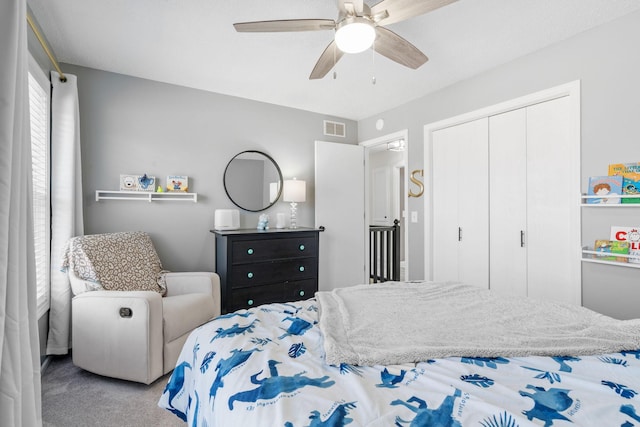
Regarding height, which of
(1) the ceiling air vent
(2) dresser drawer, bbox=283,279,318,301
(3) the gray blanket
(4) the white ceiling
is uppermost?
(4) the white ceiling

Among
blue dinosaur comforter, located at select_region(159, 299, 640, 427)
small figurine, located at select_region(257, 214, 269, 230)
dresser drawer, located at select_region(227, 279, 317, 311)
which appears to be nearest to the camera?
blue dinosaur comforter, located at select_region(159, 299, 640, 427)

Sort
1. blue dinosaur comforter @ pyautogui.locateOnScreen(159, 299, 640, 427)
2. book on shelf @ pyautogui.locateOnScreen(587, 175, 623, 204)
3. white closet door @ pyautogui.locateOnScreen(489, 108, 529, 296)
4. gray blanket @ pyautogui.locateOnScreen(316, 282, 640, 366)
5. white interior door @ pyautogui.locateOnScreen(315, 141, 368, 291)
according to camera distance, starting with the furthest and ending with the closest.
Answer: white interior door @ pyautogui.locateOnScreen(315, 141, 368, 291), white closet door @ pyautogui.locateOnScreen(489, 108, 529, 296), book on shelf @ pyautogui.locateOnScreen(587, 175, 623, 204), gray blanket @ pyautogui.locateOnScreen(316, 282, 640, 366), blue dinosaur comforter @ pyautogui.locateOnScreen(159, 299, 640, 427)

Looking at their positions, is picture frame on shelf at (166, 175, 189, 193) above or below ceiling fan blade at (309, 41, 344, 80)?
below

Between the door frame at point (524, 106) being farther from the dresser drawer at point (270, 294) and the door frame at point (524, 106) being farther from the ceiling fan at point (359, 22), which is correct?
the ceiling fan at point (359, 22)

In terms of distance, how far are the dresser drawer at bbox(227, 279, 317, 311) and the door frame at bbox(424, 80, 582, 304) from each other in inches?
50.6

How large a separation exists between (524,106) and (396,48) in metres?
1.42

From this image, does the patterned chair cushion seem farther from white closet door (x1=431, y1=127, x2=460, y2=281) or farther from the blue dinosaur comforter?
white closet door (x1=431, y1=127, x2=460, y2=281)

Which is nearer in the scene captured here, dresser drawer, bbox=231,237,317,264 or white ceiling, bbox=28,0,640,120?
white ceiling, bbox=28,0,640,120

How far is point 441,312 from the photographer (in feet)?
4.96

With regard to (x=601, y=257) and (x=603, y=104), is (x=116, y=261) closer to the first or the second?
(x=601, y=257)

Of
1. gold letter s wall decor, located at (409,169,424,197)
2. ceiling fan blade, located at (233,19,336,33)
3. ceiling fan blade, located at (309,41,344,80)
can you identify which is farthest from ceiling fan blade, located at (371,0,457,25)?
gold letter s wall decor, located at (409,169,424,197)

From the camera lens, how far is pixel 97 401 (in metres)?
1.97

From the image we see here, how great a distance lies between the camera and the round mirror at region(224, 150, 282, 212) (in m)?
3.57

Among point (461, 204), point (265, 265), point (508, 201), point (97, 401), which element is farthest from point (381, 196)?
point (97, 401)
